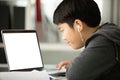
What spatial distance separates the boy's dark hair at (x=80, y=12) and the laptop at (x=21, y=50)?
0.47 m

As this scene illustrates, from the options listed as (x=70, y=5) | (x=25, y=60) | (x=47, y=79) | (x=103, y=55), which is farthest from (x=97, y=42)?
(x=25, y=60)

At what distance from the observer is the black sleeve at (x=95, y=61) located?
94 centimetres

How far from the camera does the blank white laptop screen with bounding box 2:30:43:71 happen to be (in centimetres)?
149

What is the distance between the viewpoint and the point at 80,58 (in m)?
0.96

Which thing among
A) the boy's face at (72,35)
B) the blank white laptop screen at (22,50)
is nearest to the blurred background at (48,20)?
the blank white laptop screen at (22,50)

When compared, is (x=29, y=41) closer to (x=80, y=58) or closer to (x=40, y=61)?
(x=40, y=61)

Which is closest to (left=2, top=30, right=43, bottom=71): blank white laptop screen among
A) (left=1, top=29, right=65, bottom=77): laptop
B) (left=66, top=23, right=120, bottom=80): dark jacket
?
(left=1, top=29, right=65, bottom=77): laptop

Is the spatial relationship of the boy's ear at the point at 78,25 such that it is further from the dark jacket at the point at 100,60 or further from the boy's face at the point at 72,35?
the dark jacket at the point at 100,60

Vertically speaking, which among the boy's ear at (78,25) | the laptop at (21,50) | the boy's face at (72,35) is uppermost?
the boy's ear at (78,25)

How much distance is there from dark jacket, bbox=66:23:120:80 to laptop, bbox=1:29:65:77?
517 millimetres

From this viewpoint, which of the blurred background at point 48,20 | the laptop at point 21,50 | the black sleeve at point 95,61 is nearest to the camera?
the black sleeve at point 95,61

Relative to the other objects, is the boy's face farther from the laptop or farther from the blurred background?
the blurred background

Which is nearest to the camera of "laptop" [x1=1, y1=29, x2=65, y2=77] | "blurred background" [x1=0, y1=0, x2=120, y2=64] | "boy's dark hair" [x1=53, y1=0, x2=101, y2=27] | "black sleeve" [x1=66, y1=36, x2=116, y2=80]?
"black sleeve" [x1=66, y1=36, x2=116, y2=80]

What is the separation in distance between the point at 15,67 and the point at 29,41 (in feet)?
0.70
